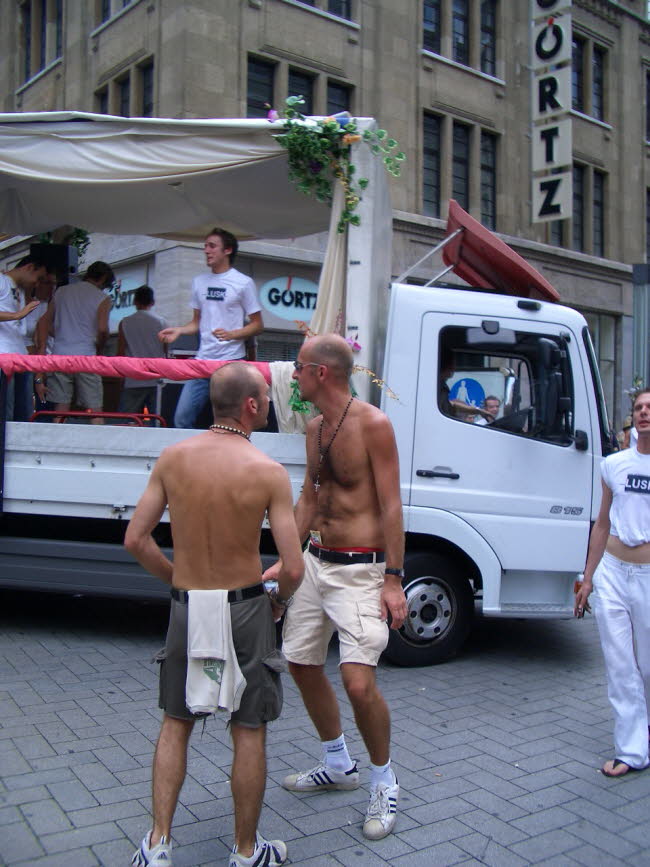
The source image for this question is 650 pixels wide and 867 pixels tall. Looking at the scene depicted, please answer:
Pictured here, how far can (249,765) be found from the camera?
281 cm

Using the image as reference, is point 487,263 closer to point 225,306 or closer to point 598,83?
point 225,306

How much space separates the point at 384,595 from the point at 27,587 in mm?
3216

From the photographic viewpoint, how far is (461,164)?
19.4 m

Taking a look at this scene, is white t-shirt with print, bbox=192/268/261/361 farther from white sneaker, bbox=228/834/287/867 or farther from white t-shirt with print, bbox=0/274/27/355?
white sneaker, bbox=228/834/287/867

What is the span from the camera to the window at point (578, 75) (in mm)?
22078

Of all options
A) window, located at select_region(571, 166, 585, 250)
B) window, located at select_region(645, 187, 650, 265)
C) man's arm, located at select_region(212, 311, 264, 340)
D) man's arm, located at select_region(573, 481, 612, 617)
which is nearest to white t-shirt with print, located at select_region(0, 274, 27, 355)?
man's arm, located at select_region(212, 311, 264, 340)

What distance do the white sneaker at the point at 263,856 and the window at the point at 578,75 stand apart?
22.4 m

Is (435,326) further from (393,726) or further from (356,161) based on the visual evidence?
(393,726)

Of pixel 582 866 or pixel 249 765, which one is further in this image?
pixel 582 866

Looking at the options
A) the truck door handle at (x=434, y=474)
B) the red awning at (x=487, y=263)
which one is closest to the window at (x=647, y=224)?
the red awning at (x=487, y=263)

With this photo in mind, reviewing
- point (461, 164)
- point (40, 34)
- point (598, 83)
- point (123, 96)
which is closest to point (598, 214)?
point (598, 83)

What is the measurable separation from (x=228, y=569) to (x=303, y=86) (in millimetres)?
15513

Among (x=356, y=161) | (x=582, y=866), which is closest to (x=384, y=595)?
(x=582, y=866)

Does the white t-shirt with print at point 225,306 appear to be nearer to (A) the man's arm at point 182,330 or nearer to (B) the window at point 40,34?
(A) the man's arm at point 182,330
